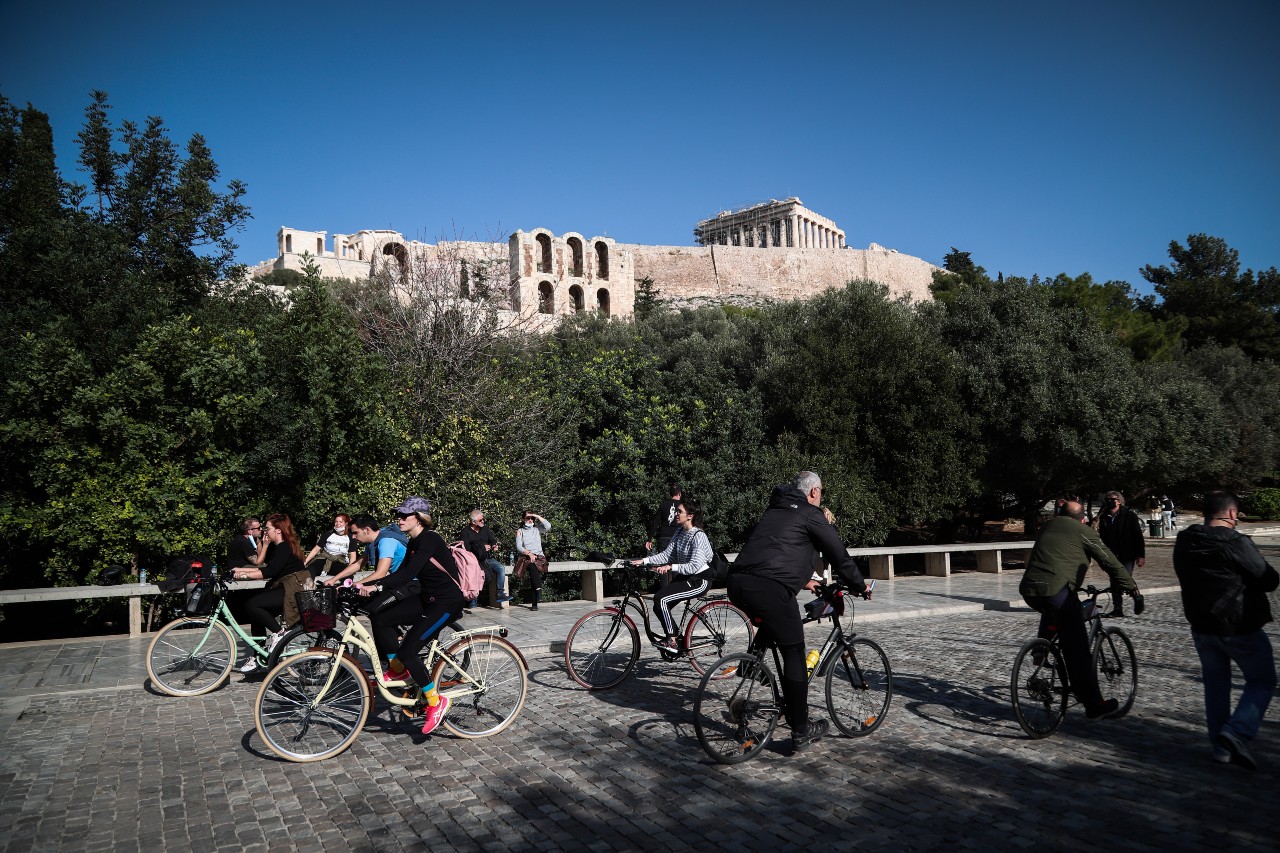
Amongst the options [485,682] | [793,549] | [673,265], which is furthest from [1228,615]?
[673,265]

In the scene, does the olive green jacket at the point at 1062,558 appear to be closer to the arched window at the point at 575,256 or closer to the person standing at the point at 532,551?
the person standing at the point at 532,551

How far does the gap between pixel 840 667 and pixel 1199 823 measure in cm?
225

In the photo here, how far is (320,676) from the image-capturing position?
5.62 meters

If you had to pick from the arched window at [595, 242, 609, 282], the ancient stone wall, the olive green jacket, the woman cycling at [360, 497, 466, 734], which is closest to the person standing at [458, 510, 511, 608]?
the woman cycling at [360, 497, 466, 734]

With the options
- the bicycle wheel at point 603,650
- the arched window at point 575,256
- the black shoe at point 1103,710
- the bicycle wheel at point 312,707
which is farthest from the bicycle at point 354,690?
the arched window at point 575,256

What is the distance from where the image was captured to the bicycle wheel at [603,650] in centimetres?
749

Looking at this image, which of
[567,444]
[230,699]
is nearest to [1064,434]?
[567,444]

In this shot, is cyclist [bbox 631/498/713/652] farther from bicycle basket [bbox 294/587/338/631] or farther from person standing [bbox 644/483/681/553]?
person standing [bbox 644/483/681/553]

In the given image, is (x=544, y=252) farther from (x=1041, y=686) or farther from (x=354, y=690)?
(x=1041, y=686)

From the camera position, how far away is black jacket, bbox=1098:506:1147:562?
989 cm

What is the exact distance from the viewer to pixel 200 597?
7723 mm

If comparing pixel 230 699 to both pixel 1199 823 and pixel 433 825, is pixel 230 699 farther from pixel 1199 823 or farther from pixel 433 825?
pixel 1199 823

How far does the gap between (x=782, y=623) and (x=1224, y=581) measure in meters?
2.67

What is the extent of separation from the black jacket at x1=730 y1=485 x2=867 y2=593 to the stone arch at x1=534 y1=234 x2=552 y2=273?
6339cm
